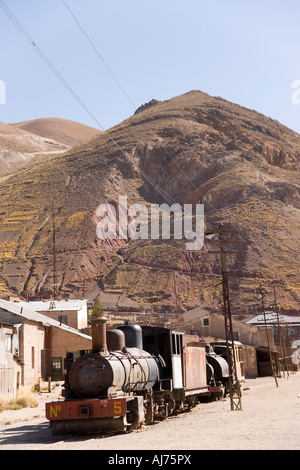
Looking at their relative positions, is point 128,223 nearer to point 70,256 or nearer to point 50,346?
point 70,256

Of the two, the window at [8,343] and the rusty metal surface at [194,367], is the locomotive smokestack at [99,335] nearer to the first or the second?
the rusty metal surface at [194,367]

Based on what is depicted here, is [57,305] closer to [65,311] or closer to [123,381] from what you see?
[65,311]

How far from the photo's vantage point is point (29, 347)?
1475 inches

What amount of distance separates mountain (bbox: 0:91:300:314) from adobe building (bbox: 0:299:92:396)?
49.3 metres

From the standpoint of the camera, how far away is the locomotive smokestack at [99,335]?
16422mm

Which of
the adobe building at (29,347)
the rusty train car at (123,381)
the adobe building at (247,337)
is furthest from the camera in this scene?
the adobe building at (247,337)

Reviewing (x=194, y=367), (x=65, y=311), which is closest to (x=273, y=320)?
(x=65, y=311)


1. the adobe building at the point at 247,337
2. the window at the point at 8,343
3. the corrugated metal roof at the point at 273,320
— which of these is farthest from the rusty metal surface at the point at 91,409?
the corrugated metal roof at the point at 273,320

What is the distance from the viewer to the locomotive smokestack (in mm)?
16422

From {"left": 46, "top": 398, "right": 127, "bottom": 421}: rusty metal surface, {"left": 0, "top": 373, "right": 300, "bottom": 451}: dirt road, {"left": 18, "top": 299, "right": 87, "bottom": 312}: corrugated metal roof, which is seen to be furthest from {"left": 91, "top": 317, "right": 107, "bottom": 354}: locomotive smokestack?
{"left": 18, "top": 299, "right": 87, "bottom": 312}: corrugated metal roof

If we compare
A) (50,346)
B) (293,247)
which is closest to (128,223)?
(293,247)

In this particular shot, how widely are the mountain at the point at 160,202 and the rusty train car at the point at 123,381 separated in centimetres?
6894

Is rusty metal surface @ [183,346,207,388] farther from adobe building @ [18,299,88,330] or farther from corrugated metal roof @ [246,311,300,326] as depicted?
corrugated metal roof @ [246,311,300,326]
